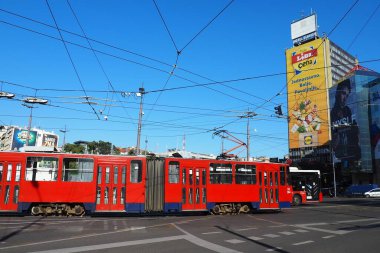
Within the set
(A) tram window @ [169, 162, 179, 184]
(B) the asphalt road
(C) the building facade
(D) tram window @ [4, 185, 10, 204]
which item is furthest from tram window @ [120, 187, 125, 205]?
(C) the building facade

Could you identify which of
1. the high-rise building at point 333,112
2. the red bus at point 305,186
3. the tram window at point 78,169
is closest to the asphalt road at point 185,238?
the tram window at point 78,169

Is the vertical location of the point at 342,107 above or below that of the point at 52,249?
above

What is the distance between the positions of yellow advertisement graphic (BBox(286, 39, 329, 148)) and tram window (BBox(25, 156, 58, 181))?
3633 inches

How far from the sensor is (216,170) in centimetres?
2272

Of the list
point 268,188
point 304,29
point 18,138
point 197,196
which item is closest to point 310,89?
point 304,29

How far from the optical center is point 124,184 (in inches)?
816

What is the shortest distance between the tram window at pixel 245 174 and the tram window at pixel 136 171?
575cm

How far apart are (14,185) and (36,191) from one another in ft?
3.50

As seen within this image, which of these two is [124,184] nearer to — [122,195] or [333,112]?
[122,195]

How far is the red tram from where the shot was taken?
19.5 m

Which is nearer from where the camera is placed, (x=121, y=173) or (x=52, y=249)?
(x=52, y=249)

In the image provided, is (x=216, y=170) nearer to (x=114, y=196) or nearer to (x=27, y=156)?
(x=114, y=196)

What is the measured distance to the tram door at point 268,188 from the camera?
78.4ft

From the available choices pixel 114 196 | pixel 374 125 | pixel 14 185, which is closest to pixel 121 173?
pixel 114 196
